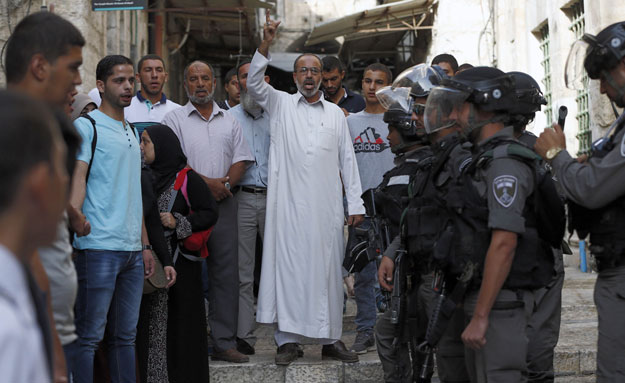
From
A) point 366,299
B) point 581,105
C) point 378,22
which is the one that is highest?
point 378,22

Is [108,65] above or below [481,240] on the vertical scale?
above

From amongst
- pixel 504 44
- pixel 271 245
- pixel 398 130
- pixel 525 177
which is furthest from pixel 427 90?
pixel 504 44

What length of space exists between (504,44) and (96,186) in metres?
10.3

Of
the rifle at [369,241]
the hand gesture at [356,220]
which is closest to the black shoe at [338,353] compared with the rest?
the rifle at [369,241]

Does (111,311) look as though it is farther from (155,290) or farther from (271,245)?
(271,245)

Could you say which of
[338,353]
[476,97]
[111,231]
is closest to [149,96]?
[111,231]

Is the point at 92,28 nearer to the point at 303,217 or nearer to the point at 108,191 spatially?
the point at 303,217

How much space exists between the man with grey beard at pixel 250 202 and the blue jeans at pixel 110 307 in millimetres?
1484

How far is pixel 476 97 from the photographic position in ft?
11.6

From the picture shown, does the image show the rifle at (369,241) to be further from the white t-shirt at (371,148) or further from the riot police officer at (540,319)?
the riot police officer at (540,319)

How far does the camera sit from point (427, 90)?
15.0ft

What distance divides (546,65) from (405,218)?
8550 mm

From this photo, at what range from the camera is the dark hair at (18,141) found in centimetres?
128

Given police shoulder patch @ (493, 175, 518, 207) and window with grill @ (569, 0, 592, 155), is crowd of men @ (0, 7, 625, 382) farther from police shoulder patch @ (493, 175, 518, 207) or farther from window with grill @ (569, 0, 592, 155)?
window with grill @ (569, 0, 592, 155)
